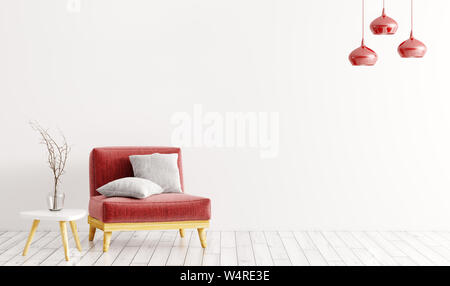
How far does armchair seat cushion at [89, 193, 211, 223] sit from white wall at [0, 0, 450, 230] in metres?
1.09

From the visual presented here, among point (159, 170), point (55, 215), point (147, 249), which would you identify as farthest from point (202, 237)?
point (55, 215)

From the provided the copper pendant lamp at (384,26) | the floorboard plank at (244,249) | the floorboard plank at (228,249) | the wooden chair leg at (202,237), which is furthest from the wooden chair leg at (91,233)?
the copper pendant lamp at (384,26)

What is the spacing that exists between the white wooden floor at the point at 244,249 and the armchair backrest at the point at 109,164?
1.82 ft

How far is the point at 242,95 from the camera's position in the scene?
24.2ft

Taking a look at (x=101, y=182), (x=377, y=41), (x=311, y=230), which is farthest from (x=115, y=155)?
(x=377, y=41)

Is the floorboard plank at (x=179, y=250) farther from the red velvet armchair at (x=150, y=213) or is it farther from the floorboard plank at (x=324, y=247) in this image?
the floorboard plank at (x=324, y=247)

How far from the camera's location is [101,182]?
6.80 m

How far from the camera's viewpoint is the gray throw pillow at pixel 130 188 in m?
6.30

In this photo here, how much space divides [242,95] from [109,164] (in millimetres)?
1518

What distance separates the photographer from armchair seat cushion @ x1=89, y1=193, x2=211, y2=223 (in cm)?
616

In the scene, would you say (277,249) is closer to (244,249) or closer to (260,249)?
(260,249)

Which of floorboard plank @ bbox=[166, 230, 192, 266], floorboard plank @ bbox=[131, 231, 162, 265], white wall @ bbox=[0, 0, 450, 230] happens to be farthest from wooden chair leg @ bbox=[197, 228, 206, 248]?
white wall @ bbox=[0, 0, 450, 230]

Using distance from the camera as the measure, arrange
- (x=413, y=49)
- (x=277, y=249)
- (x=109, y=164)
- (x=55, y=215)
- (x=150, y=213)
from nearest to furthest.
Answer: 1. (x=413, y=49)
2. (x=55, y=215)
3. (x=150, y=213)
4. (x=277, y=249)
5. (x=109, y=164)

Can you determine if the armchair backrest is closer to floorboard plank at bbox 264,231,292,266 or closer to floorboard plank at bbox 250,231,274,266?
floorboard plank at bbox 250,231,274,266
